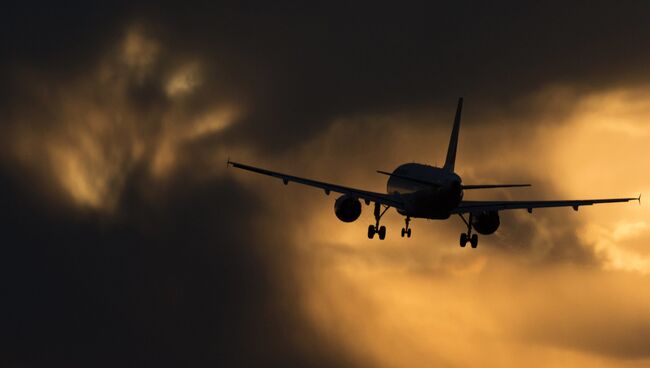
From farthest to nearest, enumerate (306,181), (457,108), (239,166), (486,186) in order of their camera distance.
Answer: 1. (457,108)
2. (306,181)
3. (239,166)
4. (486,186)

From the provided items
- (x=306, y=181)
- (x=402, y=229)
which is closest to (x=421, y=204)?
(x=402, y=229)

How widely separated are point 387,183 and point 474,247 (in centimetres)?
1216

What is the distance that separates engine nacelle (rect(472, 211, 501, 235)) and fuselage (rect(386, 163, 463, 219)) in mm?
6521

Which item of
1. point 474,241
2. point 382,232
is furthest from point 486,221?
point 382,232

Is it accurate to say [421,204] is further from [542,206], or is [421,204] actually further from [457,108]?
[457,108]

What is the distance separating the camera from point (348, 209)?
387 ft

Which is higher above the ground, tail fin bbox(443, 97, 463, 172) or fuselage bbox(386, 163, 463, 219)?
tail fin bbox(443, 97, 463, 172)

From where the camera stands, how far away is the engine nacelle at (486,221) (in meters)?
119

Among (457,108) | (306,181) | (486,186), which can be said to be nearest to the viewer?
(486,186)

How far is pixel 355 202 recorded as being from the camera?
118 metres

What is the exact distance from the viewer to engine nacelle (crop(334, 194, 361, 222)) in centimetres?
11806

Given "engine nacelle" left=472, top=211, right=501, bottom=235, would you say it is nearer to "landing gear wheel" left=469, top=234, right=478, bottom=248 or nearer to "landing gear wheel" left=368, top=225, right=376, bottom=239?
"landing gear wheel" left=469, top=234, right=478, bottom=248

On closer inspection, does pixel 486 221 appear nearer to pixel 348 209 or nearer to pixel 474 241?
pixel 474 241

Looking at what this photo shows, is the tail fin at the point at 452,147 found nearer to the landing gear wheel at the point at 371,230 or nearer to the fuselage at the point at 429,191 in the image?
the fuselage at the point at 429,191
